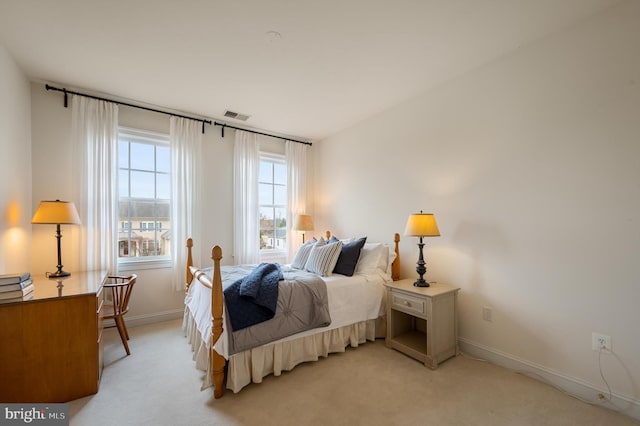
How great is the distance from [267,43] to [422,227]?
2.09 m

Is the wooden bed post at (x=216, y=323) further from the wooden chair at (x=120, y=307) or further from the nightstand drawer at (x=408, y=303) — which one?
the nightstand drawer at (x=408, y=303)

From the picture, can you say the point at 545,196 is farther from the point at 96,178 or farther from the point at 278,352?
the point at 96,178

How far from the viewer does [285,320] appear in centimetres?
229

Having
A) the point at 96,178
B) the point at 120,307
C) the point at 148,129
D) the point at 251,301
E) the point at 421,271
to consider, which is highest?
the point at 148,129

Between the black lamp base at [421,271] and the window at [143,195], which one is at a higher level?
the window at [143,195]

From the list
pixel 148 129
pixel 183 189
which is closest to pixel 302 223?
pixel 183 189

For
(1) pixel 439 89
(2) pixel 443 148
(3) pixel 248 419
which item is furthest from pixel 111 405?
(1) pixel 439 89

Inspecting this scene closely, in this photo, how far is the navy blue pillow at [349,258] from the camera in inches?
117

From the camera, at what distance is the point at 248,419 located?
1771 millimetres

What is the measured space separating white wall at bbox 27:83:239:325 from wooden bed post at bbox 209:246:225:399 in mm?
1941

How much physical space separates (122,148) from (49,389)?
2.60m

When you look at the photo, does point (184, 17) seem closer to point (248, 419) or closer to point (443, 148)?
point (443, 148)

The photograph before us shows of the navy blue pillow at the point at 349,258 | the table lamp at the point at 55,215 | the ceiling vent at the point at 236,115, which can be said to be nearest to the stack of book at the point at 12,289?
the table lamp at the point at 55,215

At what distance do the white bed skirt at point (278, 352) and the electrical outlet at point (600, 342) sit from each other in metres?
1.65
